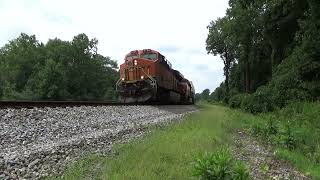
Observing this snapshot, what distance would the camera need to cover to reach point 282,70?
34.4 meters

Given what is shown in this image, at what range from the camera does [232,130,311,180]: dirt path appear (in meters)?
8.71

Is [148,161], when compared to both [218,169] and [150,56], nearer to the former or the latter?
[218,169]

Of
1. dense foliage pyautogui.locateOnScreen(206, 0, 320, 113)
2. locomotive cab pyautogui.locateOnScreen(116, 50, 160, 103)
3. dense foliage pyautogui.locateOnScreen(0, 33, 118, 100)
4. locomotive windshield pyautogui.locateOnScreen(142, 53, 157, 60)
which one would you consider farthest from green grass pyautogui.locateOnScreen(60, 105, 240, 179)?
dense foliage pyautogui.locateOnScreen(0, 33, 118, 100)

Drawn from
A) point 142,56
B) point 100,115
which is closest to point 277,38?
point 142,56

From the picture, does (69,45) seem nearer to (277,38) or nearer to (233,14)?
(233,14)

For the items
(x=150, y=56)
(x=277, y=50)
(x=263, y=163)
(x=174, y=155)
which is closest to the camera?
(x=174, y=155)

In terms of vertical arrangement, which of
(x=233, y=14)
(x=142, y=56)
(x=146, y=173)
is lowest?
(x=146, y=173)

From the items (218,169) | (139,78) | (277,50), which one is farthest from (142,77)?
(218,169)

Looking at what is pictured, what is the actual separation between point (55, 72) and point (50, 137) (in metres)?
66.3

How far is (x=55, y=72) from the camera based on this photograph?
77.4m

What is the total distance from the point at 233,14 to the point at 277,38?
53.4ft

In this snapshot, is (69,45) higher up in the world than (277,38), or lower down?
higher up

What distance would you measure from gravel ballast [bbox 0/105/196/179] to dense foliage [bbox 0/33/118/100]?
190 ft

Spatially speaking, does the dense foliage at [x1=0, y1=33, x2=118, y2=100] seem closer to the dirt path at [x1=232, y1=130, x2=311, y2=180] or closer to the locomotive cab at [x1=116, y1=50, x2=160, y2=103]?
the locomotive cab at [x1=116, y1=50, x2=160, y2=103]
